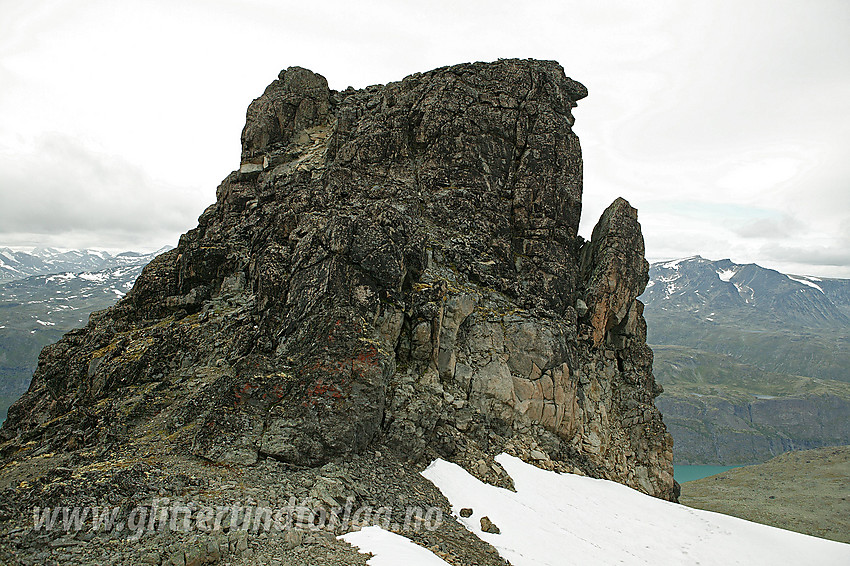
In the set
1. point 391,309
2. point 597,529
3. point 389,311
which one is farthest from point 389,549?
point 391,309

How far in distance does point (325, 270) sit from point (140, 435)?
33.1 ft

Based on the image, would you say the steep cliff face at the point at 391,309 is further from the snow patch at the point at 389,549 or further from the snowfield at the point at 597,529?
the snow patch at the point at 389,549

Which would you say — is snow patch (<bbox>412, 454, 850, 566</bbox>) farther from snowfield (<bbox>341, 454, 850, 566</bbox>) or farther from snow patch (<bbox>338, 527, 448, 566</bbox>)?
snow patch (<bbox>338, 527, 448, 566</bbox>)

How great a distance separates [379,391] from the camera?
1877 centimetres

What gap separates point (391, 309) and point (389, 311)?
0.15 metres

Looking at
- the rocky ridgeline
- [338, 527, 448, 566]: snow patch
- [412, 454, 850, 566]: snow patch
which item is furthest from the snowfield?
the rocky ridgeline

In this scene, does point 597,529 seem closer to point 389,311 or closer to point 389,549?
point 389,549

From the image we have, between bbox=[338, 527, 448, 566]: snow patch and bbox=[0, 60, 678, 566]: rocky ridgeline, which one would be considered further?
bbox=[0, 60, 678, 566]: rocky ridgeline

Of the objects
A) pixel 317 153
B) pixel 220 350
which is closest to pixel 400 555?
pixel 220 350

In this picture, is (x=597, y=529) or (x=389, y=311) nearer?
(x=597, y=529)

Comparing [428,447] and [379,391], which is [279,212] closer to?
[379,391]

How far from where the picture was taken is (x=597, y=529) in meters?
18.7

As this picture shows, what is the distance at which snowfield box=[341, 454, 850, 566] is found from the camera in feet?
52.5

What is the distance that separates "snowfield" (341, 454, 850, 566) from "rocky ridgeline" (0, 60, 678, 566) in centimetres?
162
